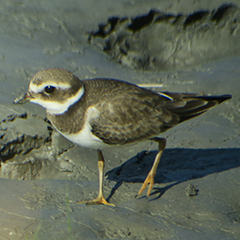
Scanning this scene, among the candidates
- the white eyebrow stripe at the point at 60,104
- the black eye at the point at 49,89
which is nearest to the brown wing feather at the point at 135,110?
the white eyebrow stripe at the point at 60,104

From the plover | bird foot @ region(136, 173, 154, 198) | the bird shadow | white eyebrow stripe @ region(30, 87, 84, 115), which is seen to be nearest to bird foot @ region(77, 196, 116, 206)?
the plover

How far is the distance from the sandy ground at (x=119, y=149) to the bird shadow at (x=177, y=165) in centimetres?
2

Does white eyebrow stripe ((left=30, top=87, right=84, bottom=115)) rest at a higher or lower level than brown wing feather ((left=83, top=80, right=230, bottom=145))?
lower

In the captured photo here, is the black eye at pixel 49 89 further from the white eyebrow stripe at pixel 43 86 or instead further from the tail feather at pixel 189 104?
the tail feather at pixel 189 104

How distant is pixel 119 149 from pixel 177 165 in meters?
0.98

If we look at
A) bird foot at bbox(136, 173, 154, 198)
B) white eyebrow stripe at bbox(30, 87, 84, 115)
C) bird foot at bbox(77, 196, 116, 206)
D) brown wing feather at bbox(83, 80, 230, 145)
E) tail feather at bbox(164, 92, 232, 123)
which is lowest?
bird foot at bbox(77, 196, 116, 206)

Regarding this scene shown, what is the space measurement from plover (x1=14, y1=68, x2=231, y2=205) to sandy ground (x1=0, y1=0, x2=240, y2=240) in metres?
0.51

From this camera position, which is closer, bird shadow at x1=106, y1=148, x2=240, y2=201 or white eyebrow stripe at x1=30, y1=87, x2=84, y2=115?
white eyebrow stripe at x1=30, y1=87, x2=84, y2=115

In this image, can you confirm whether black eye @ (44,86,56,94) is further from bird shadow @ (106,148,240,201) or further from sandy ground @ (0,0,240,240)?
bird shadow @ (106,148,240,201)

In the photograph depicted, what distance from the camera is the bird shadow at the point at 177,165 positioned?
528 centimetres

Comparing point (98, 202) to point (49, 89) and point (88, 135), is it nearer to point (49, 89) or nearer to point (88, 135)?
point (88, 135)

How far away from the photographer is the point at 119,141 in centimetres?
480

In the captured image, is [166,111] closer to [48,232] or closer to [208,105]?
[208,105]

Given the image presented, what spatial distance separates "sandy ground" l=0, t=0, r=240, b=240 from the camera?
13.4 feet
